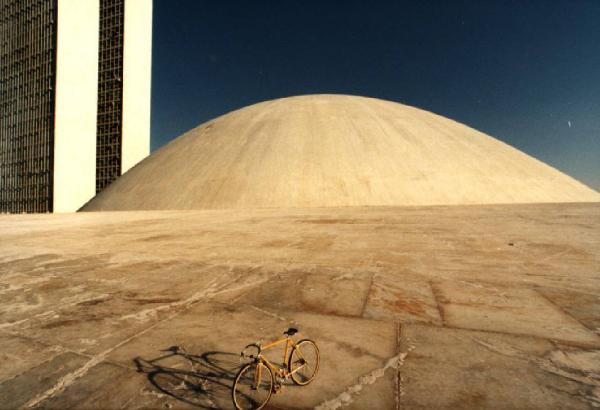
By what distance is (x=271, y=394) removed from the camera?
2.74 metres

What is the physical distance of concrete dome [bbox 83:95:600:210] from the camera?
28344 millimetres

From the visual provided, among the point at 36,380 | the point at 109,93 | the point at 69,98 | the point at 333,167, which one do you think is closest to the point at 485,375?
the point at 36,380

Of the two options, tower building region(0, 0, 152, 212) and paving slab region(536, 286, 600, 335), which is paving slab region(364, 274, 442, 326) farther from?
tower building region(0, 0, 152, 212)

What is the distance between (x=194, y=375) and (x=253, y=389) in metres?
0.66

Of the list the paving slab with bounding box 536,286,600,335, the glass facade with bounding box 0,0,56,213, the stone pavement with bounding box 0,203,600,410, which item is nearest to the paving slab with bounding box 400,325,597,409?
the stone pavement with bounding box 0,203,600,410

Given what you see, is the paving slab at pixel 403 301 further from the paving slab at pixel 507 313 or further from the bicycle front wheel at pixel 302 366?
the bicycle front wheel at pixel 302 366

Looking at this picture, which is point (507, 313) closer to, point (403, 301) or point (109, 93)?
point (403, 301)

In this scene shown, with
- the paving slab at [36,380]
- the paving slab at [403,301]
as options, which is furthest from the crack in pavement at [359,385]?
the paving slab at [36,380]

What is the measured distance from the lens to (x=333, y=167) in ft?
98.3

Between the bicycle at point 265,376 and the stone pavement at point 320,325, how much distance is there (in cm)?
11

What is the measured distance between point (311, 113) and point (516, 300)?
114 ft

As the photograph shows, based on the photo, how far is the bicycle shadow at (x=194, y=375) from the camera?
2.73m

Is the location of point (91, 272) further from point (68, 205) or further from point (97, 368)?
point (68, 205)

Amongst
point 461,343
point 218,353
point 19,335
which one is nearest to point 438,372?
point 461,343
